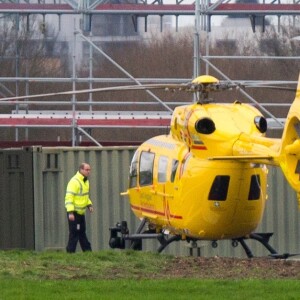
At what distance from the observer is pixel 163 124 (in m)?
26.6

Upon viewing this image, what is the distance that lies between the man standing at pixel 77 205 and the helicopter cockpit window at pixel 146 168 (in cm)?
165

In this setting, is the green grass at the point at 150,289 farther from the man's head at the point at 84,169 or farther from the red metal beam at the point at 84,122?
the red metal beam at the point at 84,122

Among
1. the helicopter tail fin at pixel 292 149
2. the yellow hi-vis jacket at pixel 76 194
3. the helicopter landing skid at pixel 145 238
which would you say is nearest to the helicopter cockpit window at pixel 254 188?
the helicopter landing skid at pixel 145 238

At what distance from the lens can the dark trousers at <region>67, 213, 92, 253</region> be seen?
22703 mm

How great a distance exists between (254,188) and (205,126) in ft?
3.76

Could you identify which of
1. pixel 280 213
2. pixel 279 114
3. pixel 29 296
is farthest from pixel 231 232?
pixel 279 114

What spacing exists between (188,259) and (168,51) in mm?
24491

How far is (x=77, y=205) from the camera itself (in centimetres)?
2278

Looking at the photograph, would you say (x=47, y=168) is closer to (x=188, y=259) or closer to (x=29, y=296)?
(x=188, y=259)

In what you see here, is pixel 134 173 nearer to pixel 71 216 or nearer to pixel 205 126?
pixel 71 216

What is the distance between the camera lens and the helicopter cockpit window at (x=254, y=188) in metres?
19.0

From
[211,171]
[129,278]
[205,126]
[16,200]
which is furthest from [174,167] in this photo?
[129,278]

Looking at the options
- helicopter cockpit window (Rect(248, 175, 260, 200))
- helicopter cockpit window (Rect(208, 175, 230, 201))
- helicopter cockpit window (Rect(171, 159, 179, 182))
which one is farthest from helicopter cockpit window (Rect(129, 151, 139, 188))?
helicopter cockpit window (Rect(248, 175, 260, 200))

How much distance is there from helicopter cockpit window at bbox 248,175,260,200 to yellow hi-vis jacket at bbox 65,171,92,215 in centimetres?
443
